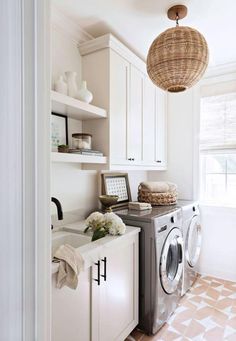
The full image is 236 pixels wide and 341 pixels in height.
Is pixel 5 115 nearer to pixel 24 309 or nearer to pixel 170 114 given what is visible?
pixel 24 309

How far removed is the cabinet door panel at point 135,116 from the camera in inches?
91.6

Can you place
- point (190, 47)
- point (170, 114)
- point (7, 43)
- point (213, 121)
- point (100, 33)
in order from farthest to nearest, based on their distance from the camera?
point (170, 114), point (213, 121), point (100, 33), point (190, 47), point (7, 43)

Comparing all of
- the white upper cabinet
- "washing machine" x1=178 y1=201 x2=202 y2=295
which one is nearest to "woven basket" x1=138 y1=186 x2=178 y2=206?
"washing machine" x1=178 y1=201 x2=202 y2=295

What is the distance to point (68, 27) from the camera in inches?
77.9

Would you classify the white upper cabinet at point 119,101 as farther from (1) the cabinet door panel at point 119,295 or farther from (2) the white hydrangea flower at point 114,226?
(1) the cabinet door panel at point 119,295

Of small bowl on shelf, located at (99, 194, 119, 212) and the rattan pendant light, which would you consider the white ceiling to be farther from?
small bowl on shelf, located at (99, 194, 119, 212)

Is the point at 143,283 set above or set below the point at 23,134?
below

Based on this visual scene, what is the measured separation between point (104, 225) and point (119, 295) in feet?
1.64

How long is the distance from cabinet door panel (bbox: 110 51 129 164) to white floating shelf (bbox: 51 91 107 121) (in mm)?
161

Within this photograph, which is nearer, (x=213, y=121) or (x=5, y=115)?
(x=5, y=115)

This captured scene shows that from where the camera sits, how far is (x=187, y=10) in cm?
179

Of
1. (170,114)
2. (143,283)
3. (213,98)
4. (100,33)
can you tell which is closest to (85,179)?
(143,283)

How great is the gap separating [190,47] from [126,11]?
0.70 metres

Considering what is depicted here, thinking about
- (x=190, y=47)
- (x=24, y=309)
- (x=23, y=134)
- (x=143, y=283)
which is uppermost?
(x=190, y=47)
